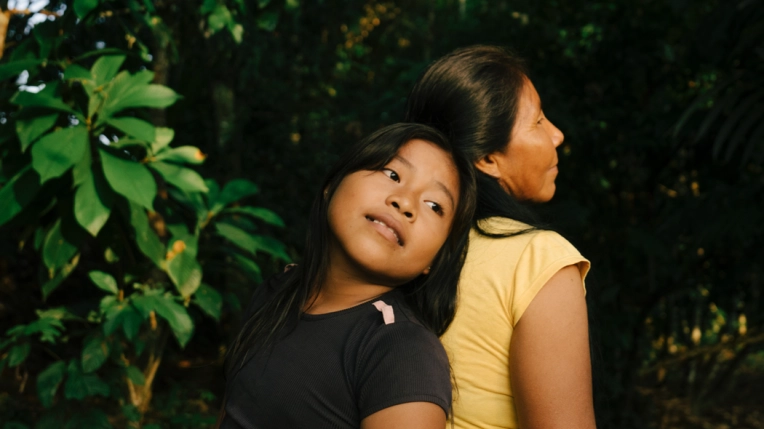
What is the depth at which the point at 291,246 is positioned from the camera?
13.0 feet

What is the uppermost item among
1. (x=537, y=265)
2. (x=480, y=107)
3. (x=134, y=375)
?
(x=480, y=107)

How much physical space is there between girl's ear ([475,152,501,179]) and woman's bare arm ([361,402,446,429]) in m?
0.49

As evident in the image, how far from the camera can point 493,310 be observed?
1.20 metres

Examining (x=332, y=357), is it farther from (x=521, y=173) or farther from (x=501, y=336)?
(x=521, y=173)

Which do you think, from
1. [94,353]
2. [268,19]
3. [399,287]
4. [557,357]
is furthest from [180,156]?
[557,357]

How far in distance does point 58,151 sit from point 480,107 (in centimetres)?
117

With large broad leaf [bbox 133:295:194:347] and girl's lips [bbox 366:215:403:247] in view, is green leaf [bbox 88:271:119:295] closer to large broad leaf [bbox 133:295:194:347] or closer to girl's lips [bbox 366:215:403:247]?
large broad leaf [bbox 133:295:194:347]

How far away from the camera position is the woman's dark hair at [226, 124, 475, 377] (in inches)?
50.7

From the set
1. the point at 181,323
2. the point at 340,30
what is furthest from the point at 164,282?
the point at 340,30

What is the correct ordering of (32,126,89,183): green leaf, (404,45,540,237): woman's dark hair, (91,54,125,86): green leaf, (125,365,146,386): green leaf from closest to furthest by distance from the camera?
(404,45,540,237): woman's dark hair, (32,126,89,183): green leaf, (91,54,125,86): green leaf, (125,365,146,386): green leaf

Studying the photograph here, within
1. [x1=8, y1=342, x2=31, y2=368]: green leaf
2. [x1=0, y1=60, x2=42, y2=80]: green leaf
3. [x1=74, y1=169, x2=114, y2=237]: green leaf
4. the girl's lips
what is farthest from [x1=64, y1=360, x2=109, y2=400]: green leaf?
the girl's lips

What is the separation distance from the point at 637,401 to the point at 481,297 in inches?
121

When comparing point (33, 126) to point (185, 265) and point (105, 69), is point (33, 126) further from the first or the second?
point (185, 265)

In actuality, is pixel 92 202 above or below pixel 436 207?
below
